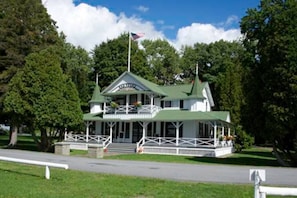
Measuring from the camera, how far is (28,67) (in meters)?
30.2

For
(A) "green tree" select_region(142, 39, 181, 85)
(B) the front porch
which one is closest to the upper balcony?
(B) the front porch

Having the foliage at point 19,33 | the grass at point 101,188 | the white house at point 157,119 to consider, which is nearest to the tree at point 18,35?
the foliage at point 19,33

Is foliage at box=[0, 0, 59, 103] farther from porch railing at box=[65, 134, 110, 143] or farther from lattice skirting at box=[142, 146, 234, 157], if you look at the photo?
lattice skirting at box=[142, 146, 234, 157]

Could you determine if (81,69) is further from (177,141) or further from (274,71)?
(274,71)

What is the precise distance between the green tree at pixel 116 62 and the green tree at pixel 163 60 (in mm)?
9125

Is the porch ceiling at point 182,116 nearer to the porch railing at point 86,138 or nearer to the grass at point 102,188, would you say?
the porch railing at point 86,138

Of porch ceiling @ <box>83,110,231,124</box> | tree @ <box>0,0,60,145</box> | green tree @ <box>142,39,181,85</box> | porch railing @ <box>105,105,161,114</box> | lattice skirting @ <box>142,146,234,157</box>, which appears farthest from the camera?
green tree @ <box>142,39,181,85</box>

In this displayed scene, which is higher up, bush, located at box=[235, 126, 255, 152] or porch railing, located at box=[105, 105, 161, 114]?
porch railing, located at box=[105, 105, 161, 114]

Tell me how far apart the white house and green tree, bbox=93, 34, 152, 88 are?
1988cm

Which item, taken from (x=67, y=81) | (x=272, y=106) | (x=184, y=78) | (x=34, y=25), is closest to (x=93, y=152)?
(x=67, y=81)

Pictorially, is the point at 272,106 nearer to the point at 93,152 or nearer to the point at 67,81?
the point at 93,152

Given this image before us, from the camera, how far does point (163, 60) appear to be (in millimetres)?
74375

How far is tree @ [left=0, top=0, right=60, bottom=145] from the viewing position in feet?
115

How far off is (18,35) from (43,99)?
10527 millimetres
